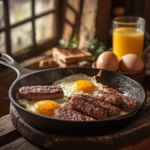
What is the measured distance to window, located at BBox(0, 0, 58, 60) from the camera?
8.96ft

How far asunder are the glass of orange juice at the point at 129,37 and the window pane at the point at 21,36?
3.97 feet

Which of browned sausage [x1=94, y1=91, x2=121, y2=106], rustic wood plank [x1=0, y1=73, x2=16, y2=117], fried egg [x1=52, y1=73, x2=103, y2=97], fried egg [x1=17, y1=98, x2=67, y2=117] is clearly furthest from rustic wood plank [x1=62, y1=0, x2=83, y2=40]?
fried egg [x1=17, y1=98, x2=67, y2=117]

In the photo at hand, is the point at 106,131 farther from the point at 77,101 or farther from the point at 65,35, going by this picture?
the point at 65,35

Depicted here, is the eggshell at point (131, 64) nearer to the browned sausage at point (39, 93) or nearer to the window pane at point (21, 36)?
the browned sausage at point (39, 93)

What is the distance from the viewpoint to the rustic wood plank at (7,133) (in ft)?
5.20

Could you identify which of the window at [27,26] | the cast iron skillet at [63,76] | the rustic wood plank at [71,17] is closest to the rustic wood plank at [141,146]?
the cast iron skillet at [63,76]

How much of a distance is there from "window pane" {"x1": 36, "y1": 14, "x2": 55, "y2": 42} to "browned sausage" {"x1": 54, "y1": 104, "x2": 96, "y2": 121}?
203 cm

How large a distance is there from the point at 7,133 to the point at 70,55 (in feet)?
4.98

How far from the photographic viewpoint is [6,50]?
2.83 metres

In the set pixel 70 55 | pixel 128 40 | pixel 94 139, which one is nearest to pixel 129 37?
pixel 128 40

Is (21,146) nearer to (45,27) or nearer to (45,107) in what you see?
(45,107)

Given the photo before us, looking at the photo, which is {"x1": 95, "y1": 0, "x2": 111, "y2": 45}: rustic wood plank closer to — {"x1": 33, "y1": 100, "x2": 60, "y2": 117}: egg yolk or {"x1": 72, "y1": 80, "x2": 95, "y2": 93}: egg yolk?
{"x1": 72, "y1": 80, "x2": 95, "y2": 93}: egg yolk

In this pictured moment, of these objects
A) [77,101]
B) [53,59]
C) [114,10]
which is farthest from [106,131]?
[114,10]

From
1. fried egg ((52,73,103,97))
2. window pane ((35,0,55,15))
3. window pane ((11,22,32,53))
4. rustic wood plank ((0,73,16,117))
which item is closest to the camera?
fried egg ((52,73,103,97))
